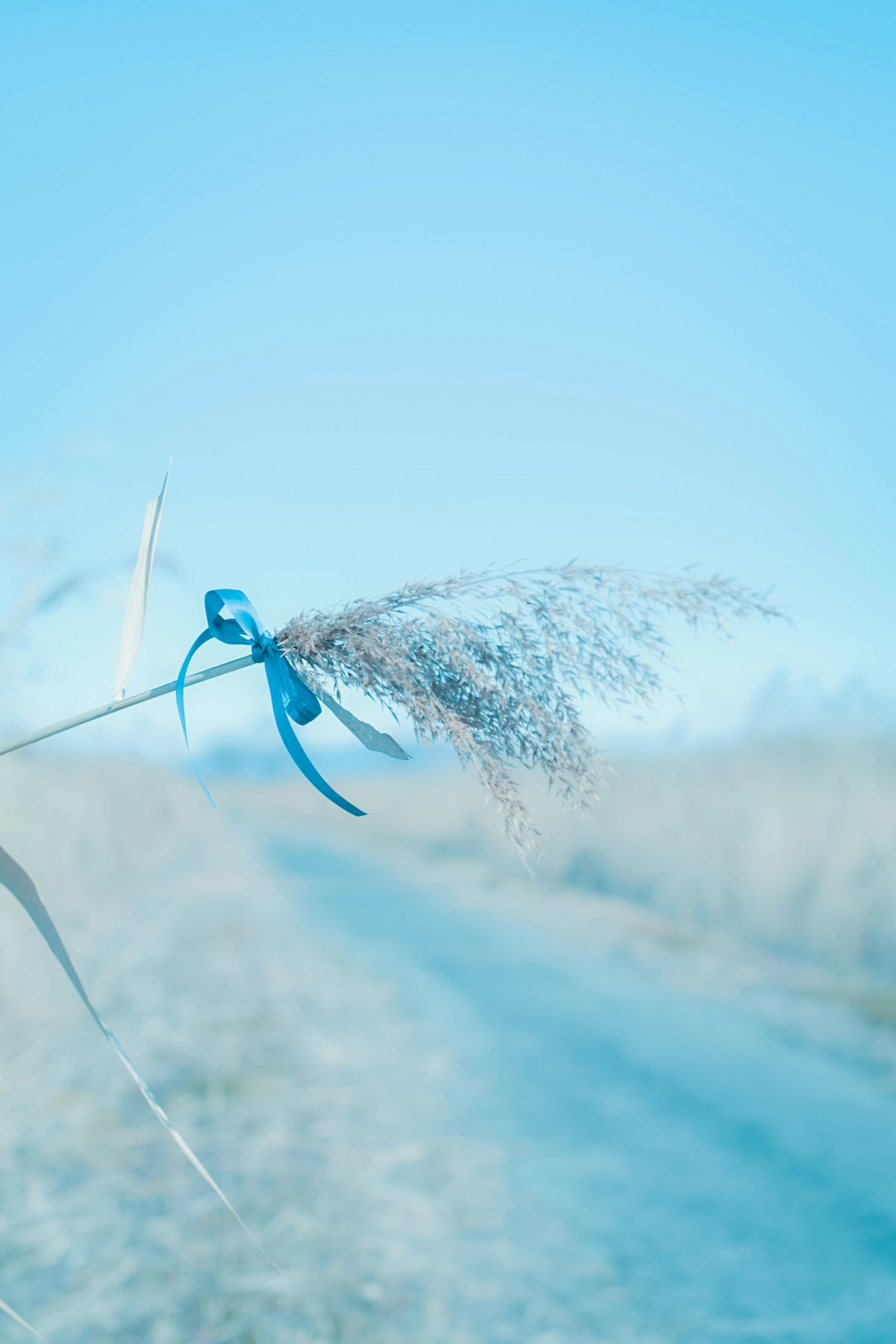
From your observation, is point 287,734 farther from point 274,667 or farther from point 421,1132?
point 421,1132

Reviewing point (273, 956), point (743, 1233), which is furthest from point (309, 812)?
point (743, 1233)

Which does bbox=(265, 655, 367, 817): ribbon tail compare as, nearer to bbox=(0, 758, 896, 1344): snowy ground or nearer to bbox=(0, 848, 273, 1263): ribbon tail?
bbox=(0, 848, 273, 1263): ribbon tail

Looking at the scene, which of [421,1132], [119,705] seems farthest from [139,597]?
[421,1132]

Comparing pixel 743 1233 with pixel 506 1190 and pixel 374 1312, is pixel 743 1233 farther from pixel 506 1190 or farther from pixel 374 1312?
pixel 374 1312

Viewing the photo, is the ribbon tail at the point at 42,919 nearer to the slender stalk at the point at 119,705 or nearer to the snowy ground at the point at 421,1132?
the slender stalk at the point at 119,705

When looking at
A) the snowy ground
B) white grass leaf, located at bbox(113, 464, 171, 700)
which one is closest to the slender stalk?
white grass leaf, located at bbox(113, 464, 171, 700)
